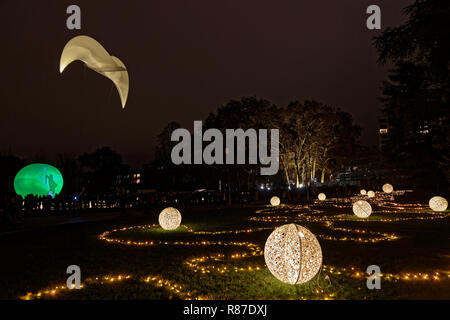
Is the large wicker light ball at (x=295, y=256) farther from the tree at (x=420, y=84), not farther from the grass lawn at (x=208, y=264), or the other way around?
the tree at (x=420, y=84)

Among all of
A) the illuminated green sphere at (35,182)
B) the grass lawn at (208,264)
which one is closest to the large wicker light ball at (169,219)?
the grass lawn at (208,264)

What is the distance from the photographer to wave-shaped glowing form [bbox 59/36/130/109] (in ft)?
24.8

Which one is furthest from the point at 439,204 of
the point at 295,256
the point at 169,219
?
the point at 295,256

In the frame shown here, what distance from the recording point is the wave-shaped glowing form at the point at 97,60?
756cm

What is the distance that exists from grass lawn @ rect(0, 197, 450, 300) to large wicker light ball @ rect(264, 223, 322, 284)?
20 centimetres

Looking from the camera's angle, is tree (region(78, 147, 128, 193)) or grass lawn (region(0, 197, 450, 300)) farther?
tree (region(78, 147, 128, 193))

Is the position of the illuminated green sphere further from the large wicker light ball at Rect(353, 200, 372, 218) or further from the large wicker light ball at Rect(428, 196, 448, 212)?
the large wicker light ball at Rect(428, 196, 448, 212)

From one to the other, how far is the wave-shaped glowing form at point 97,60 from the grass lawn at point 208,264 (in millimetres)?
3616

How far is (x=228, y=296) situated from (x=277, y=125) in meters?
26.7

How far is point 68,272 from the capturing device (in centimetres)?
666

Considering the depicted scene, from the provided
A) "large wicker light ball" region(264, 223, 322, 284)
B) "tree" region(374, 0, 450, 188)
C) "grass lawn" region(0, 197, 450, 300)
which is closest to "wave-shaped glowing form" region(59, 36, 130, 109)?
"grass lawn" region(0, 197, 450, 300)

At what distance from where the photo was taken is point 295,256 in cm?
530

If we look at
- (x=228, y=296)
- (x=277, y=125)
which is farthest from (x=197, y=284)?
(x=277, y=125)

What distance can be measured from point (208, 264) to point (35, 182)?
18989 millimetres
